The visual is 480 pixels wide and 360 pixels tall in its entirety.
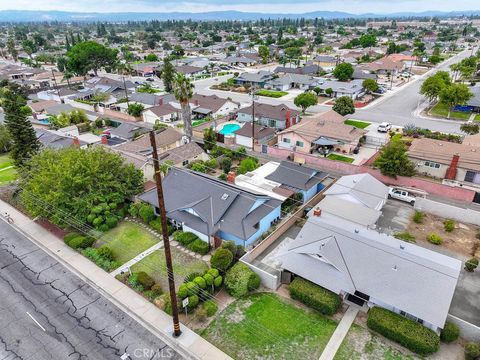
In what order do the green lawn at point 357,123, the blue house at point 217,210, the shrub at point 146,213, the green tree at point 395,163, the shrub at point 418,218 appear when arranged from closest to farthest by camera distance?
the blue house at point 217,210 → the shrub at point 146,213 → the shrub at point 418,218 → the green tree at point 395,163 → the green lawn at point 357,123

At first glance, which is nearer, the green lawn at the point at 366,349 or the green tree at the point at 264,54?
the green lawn at the point at 366,349

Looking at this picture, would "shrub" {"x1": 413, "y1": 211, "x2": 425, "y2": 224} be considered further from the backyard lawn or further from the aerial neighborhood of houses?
the backyard lawn

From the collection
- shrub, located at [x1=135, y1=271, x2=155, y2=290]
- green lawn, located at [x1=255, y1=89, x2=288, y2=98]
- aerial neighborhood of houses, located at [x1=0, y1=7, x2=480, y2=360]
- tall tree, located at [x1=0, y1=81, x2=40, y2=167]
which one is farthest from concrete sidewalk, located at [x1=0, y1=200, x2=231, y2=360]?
green lawn, located at [x1=255, y1=89, x2=288, y2=98]

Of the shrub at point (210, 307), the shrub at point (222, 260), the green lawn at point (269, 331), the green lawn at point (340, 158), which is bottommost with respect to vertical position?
the green lawn at point (340, 158)

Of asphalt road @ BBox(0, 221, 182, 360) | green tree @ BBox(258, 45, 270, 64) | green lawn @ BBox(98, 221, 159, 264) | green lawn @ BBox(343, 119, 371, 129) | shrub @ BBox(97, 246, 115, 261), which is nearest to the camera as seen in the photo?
asphalt road @ BBox(0, 221, 182, 360)

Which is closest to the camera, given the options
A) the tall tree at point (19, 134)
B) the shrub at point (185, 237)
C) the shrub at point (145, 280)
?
the shrub at point (145, 280)

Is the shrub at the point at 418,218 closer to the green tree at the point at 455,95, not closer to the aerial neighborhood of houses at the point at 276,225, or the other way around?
the aerial neighborhood of houses at the point at 276,225

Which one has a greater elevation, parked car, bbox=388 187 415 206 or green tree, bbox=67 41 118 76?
green tree, bbox=67 41 118 76

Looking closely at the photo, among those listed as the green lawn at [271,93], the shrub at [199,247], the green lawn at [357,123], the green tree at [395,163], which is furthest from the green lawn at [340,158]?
the green lawn at [271,93]
